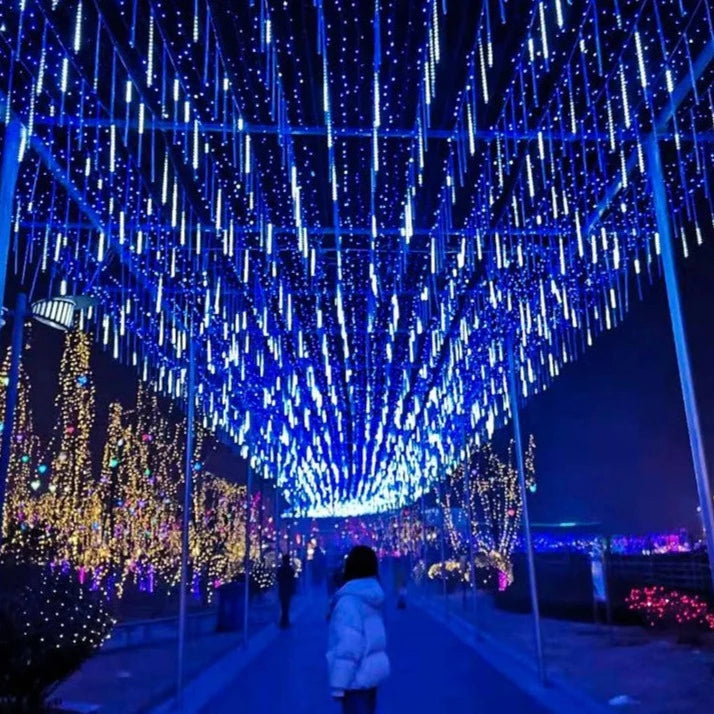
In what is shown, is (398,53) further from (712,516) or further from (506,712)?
(506,712)

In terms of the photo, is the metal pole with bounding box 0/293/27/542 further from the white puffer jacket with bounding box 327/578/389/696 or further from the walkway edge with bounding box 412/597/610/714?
the walkway edge with bounding box 412/597/610/714

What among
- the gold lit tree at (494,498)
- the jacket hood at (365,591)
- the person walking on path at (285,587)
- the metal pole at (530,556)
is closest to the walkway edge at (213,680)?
the person walking on path at (285,587)

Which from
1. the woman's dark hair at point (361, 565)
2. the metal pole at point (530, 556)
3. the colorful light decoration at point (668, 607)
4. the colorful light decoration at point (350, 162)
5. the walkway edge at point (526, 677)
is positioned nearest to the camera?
the woman's dark hair at point (361, 565)

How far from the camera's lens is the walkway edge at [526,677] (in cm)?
691

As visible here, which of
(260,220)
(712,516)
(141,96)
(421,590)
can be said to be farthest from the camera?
(421,590)

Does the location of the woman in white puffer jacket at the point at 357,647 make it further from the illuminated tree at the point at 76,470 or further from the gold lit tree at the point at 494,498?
the gold lit tree at the point at 494,498

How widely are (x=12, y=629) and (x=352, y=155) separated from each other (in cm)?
445

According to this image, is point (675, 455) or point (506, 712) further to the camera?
point (675, 455)

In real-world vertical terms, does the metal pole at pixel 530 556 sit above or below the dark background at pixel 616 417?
below

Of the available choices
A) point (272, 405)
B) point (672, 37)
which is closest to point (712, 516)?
point (672, 37)

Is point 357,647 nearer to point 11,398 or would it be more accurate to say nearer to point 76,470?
point 11,398

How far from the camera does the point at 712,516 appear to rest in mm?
4402

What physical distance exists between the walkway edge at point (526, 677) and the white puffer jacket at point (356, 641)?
3263mm

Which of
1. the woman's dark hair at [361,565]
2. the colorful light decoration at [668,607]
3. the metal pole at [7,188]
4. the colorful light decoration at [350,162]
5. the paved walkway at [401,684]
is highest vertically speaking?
the colorful light decoration at [350,162]
